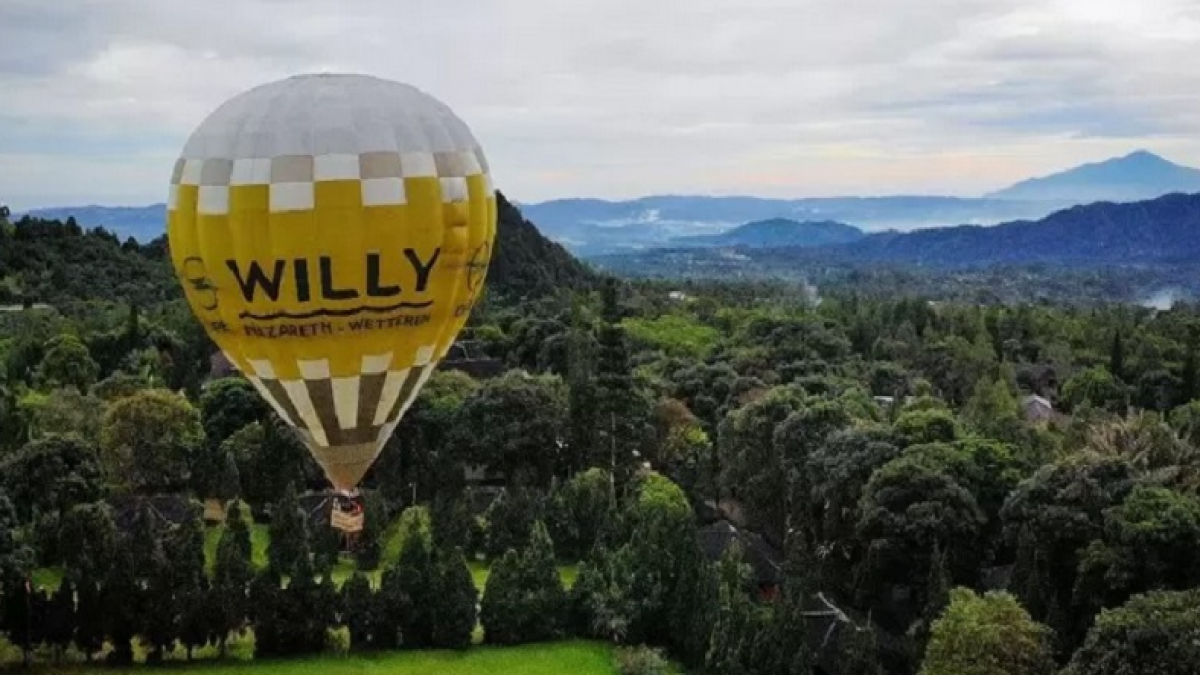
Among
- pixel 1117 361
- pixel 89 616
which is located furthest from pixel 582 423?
pixel 1117 361

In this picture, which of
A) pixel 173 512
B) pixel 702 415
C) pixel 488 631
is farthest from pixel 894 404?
pixel 173 512

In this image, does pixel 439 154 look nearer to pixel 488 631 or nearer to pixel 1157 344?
pixel 488 631

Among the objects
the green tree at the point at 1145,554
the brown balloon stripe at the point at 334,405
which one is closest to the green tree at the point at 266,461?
the brown balloon stripe at the point at 334,405

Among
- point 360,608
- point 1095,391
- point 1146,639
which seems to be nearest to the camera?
point 1146,639

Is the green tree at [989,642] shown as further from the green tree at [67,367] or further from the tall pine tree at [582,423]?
the green tree at [67,367]

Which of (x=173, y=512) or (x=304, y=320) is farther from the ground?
(x=304, y=320)

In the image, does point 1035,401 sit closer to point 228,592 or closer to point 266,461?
point 266,461
